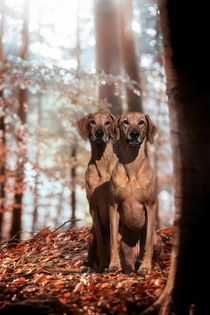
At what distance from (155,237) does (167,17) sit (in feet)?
8.32

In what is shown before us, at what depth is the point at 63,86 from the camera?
11.1 meters

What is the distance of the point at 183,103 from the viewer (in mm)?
2643

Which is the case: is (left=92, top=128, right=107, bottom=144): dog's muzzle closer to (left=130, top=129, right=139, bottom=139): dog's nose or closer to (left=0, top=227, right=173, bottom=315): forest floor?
(left=130, top=129, right=139, bottom=139): dog's nose

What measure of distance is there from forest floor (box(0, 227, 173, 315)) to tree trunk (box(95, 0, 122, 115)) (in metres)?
5.86

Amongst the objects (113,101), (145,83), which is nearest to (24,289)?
(113,101)

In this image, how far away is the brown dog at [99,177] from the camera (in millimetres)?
4387

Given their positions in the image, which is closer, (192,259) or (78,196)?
(192,259)

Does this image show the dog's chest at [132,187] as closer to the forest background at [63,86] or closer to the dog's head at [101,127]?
the dog's head at [101,127]

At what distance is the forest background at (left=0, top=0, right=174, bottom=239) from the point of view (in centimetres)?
1054

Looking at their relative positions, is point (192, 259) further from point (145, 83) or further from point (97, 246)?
point (145, 83)

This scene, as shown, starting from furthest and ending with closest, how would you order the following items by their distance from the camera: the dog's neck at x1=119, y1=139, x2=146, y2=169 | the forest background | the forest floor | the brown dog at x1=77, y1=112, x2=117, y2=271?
1. the forest background
2. the brown dog at x1=77, y1=112, x2=117, y2=271
3. the dog's neck at x1=119, y1=139, x2=146, y2=169
4. the forest floor

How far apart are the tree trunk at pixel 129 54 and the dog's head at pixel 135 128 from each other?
20.2ft

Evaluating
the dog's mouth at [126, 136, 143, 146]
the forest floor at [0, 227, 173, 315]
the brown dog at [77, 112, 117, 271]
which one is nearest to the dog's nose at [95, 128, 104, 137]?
the brown dog at [77, 112, 117, 271]

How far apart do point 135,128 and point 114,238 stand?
129cm
